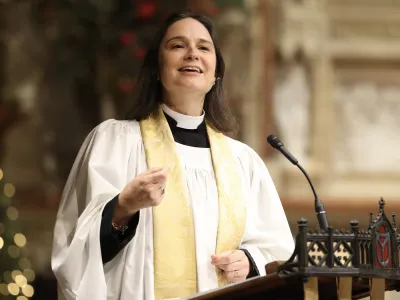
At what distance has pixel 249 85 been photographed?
27.1 feet

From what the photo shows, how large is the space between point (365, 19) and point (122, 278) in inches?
224

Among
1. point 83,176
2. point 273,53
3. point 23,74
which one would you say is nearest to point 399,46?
point 273,53

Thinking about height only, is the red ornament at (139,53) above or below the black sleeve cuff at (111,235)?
above

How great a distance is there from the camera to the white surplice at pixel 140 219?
3543 millimetres

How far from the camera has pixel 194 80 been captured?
3959 millimetres

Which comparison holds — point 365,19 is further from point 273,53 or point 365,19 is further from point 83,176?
point 83,176

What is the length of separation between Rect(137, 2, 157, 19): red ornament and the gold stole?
4.16 metres

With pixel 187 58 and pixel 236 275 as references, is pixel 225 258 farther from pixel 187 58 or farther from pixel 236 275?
pixel 187 58

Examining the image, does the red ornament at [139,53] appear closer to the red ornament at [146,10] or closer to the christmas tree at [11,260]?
the red ornament at [146,10]

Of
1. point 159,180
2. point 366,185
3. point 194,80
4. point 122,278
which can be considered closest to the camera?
point 159,180

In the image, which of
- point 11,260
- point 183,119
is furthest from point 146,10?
point 183,119

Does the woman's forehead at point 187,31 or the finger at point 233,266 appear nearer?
the finger at point 233,266

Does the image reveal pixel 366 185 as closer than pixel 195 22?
No

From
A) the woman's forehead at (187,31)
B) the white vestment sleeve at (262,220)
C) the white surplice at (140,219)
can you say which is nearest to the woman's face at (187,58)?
the woman's forehead at (187,31)
